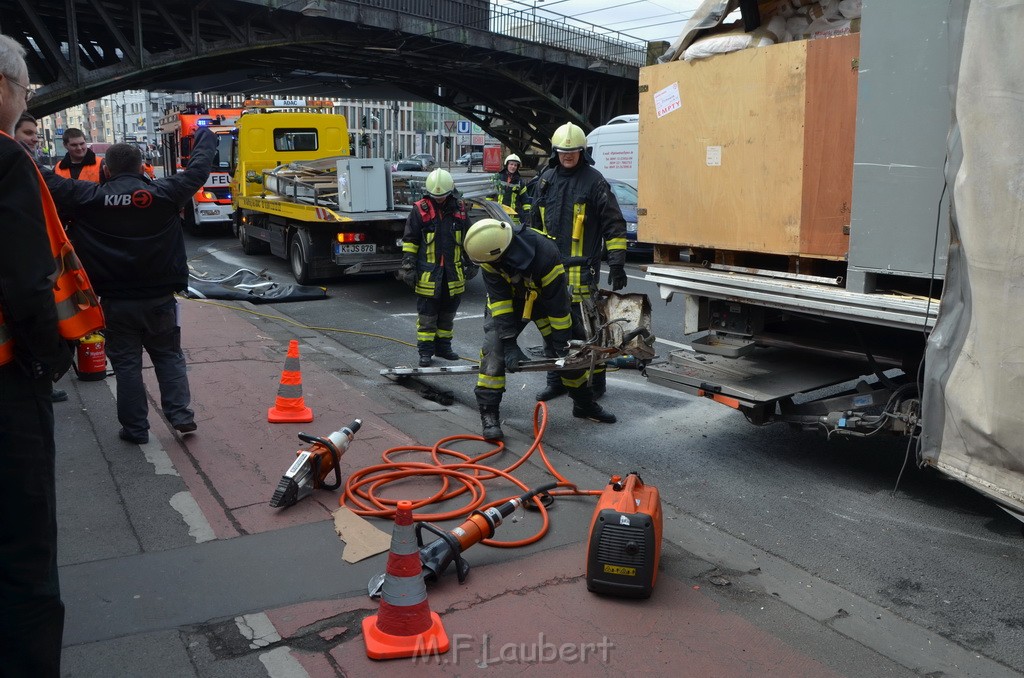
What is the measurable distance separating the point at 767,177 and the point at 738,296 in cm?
73

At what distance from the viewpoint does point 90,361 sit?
6.82m

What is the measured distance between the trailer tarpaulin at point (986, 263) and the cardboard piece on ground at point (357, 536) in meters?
2.68

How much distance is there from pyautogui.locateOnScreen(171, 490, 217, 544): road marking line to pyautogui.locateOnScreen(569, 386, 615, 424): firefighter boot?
2.76m

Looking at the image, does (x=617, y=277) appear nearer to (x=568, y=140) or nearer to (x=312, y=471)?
(x=568, y=140)

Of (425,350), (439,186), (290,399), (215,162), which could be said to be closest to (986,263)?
(290,399)

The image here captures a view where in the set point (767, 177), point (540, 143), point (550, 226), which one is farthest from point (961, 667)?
point (540, 143)

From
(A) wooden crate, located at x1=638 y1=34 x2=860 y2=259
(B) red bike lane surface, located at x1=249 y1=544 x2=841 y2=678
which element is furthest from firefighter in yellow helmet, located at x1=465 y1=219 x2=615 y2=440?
(B) red bike lane surface, located at x1=249 y1=544 x2=841 y2=678

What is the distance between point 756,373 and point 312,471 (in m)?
2.78

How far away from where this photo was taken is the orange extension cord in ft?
14.5

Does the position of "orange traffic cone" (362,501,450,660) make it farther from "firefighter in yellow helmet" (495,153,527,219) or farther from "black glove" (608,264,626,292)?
"firefighter in yellow helmet" (495,153,527,219)

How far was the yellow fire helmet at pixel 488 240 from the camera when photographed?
5469mm

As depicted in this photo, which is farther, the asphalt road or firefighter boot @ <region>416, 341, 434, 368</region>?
firefighter boot @ <region>416, 341, 434, 368</region>

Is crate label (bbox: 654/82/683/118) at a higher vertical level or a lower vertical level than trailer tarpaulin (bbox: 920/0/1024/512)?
higher

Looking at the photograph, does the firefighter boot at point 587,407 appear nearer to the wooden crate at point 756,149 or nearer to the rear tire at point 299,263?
the wooden crate at point 756,149
